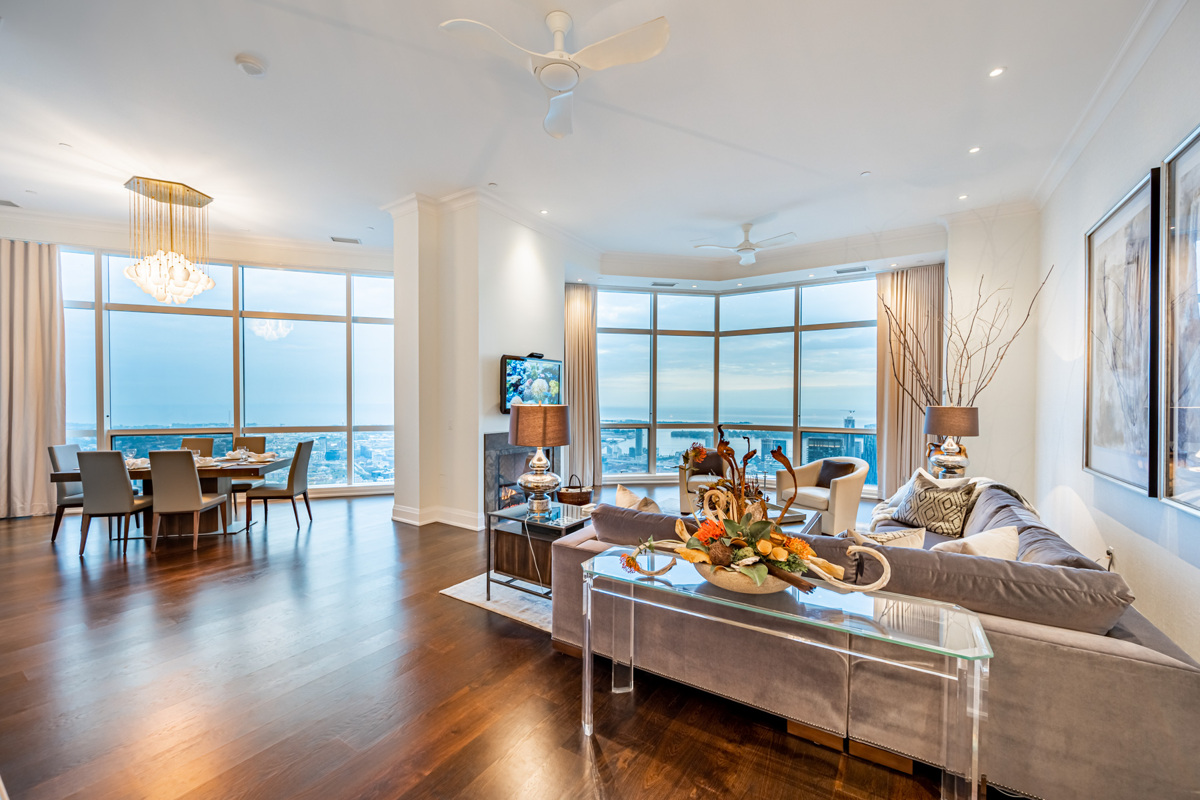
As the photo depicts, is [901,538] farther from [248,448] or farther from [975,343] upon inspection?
[248,448]

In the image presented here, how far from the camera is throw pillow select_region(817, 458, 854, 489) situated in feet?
17.1

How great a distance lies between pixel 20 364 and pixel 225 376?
1817mm

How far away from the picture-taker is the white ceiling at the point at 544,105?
8.79 ft

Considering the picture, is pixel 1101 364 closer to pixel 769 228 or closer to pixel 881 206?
pixel 881 206

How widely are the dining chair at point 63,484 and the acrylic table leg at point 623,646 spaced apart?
5365 millimetres

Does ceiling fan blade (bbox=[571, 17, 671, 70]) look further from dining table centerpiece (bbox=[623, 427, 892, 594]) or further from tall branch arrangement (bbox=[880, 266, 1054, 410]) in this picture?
tall branch arrangement (bbox=[880, 266, 1054, 410])

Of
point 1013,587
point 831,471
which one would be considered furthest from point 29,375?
point 831,471

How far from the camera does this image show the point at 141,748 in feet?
6.38

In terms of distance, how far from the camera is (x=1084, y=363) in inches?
139

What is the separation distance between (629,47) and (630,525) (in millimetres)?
2351

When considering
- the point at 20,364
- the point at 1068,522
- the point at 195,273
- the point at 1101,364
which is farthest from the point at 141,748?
the point at 20,364

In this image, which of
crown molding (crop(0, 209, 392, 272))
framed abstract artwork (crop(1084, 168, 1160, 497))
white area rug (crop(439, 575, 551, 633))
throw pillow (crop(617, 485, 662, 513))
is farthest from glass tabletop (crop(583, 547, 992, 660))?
crown molding (crop(0, 209, 392, 272))

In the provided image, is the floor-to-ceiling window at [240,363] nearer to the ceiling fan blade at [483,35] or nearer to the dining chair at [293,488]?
the dining chair at [293,488]

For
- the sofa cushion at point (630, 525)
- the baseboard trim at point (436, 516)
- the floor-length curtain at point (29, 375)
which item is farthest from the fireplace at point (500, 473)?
the floor-length curtain at point (29, 375)
